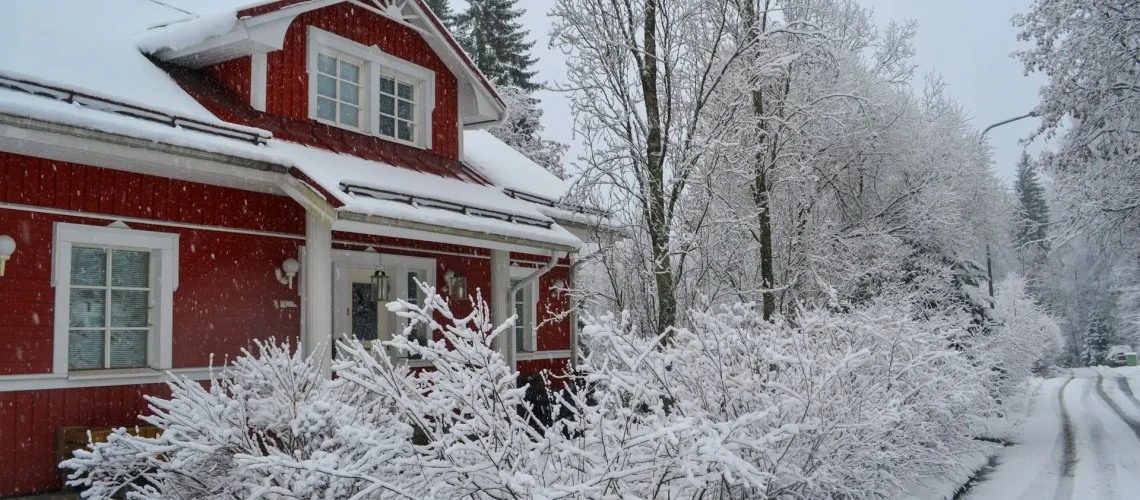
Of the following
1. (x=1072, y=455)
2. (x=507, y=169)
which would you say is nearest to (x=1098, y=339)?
(x=1072, y=455)

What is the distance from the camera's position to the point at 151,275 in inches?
313

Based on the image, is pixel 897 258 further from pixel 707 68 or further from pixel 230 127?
pixel 230 127

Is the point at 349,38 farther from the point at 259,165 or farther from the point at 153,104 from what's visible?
the point at 153,104

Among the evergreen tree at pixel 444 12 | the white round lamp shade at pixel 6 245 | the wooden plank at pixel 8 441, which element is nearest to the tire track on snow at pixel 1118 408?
the wooden plank at pixel 8 441

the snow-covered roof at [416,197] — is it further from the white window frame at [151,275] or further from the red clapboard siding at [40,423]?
the red clapboard siding at [40,423]

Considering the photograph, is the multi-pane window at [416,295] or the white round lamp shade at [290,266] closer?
→ the white round lamp shade at [290,266]

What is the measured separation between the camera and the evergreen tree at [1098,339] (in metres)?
54.9

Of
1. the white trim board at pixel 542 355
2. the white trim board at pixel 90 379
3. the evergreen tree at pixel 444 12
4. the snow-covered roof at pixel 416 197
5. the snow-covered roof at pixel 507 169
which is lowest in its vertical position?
the white trim board at pixel 542 355

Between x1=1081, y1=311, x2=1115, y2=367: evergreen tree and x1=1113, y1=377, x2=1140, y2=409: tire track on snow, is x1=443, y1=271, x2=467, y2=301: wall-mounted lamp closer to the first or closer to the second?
x1=1113, y1=377, x2=1140, y2=409: tire track on snow

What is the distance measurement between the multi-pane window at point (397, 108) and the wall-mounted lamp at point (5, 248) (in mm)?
4647

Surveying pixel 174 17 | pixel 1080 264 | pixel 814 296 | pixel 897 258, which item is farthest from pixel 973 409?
pixel 1080 264

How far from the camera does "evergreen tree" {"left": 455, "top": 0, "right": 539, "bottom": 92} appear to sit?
3053 centimetres

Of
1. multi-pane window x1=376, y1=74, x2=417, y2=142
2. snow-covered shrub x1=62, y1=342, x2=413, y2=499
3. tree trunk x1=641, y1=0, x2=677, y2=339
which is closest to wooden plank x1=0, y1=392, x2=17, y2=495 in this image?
snow-covered shrub x1=62, y1=342, x2=413, y2=499

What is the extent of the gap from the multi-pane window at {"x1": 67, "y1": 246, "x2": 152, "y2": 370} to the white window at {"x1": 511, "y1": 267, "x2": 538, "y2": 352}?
20.5 feet
